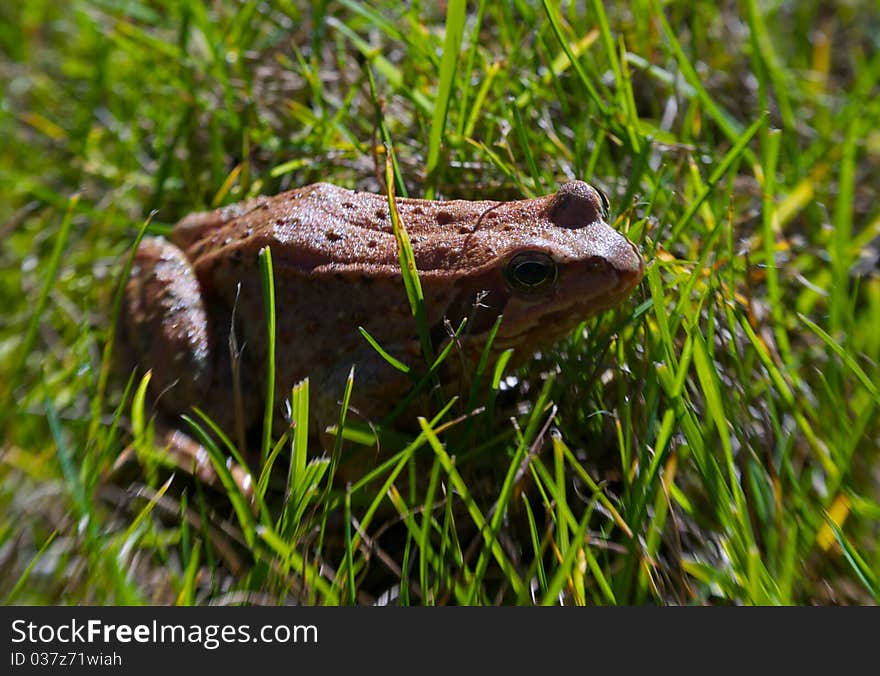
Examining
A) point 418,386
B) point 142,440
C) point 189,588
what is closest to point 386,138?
point 418,386

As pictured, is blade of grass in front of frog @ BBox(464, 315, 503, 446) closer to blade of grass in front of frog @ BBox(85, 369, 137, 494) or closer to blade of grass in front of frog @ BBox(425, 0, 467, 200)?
blade of grass in front of frog @ BBox(425, 0, 467, 200)

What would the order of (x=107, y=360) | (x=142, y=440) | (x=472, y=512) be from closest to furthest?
1. (x=472, y=512)
2. (x=142, y=440)
3. (x=107, y=360)

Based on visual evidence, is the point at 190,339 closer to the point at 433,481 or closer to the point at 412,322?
the point at 412,322

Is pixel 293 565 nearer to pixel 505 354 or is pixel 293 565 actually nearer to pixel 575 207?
pixel 505 354

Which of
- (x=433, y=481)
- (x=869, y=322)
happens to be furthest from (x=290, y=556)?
(x=869, y=322)

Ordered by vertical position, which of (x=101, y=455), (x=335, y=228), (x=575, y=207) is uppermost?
(x=575, y=207)

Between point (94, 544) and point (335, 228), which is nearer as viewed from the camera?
point (94, 544)

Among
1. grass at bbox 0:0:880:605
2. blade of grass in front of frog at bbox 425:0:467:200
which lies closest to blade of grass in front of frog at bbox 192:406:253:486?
grass at bbox 0:0:880:605
